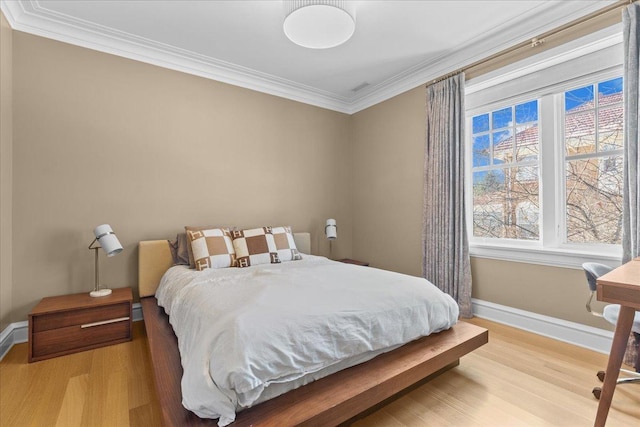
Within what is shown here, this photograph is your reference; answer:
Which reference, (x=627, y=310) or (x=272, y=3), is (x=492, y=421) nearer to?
(x=627, y=310)

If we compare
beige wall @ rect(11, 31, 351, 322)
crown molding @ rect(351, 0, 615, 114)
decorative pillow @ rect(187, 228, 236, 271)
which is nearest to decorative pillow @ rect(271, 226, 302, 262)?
decorative pillow @ rect(187, 228, 236, 271)

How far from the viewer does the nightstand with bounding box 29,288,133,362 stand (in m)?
2.20

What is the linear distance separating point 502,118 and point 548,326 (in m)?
1.99

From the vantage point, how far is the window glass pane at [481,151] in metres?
3.23

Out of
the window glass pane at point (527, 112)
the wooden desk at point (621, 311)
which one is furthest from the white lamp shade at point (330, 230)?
the wooden desk at point (621, 311)

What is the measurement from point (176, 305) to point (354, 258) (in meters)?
2.86

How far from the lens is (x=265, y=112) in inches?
151

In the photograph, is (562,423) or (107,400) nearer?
(562,423)

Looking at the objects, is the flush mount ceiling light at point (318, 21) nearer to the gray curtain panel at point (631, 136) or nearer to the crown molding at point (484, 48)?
the crown molding at point (484, 48)

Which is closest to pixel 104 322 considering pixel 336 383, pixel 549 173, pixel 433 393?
pixel 336 383

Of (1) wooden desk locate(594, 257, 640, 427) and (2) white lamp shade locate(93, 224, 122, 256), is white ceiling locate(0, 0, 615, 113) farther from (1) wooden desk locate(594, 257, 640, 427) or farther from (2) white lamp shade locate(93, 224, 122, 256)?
(1) wooden desk locate(594, 257, 640, 427)

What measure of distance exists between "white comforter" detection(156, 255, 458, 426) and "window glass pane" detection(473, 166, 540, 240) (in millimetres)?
1448

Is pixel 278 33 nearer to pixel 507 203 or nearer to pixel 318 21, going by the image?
pixel 318 21

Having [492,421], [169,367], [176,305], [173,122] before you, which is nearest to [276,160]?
[173,122]
